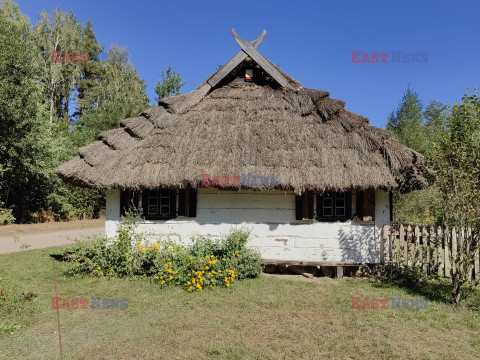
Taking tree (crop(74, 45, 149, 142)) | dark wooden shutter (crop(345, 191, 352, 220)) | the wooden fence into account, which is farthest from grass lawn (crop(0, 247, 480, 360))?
tree (crop(74, 45, 149, 142))

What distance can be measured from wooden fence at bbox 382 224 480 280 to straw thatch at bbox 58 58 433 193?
3.70ft

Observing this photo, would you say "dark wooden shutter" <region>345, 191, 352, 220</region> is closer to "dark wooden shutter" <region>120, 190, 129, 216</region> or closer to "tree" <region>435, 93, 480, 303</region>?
"tree" <region>435, 93, 480, 303</region>

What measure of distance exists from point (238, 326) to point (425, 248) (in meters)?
5.22

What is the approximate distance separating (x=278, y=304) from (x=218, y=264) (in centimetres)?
183

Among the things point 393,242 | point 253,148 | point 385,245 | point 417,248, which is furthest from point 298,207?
point 417,248

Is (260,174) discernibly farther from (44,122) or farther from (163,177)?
(44,122)

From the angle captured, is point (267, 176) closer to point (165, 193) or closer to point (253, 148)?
point (253, 148)

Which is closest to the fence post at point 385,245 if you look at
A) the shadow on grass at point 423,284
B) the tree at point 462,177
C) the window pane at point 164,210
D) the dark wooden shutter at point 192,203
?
the shadow on grass at point 423,284

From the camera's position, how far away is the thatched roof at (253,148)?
7.54 m

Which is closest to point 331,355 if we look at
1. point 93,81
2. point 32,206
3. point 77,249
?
point 77,249

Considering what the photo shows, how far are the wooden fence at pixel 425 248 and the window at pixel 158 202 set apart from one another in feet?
18.9

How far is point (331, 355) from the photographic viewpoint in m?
3.97

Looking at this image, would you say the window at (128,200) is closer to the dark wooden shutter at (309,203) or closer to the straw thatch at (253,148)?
the straw thatch at (253,148)

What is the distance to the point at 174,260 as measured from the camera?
23.8ft
